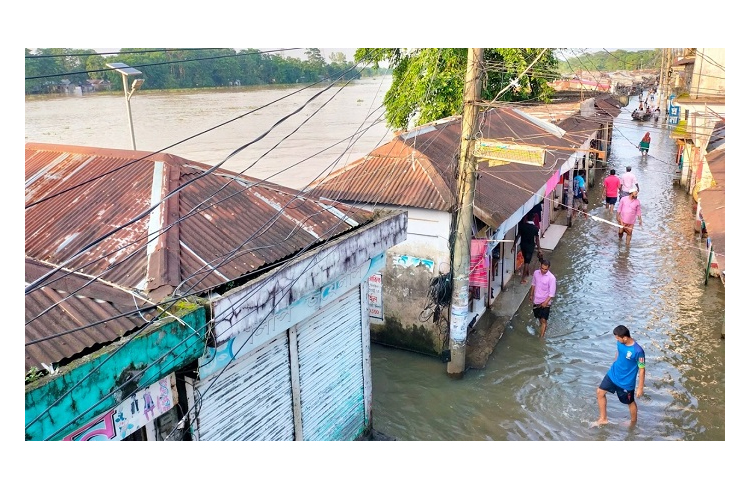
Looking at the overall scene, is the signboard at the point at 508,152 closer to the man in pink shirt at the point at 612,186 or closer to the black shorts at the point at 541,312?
the black shorts at the point at 541,312

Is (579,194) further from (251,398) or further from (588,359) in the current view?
(251,398)

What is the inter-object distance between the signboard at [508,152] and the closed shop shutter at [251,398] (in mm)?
3329

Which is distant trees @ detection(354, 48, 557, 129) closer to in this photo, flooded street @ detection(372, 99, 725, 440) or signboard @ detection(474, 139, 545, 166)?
flooded street @ detection(372, 99, 725, 440)

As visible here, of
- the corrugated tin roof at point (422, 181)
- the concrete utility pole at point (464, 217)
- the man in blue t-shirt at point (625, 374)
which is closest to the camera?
the man in blue t-shirt at point (625, 374)

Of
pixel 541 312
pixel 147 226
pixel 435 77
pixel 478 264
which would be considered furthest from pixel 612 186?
pixel 147 226

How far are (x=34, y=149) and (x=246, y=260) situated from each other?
139 inches

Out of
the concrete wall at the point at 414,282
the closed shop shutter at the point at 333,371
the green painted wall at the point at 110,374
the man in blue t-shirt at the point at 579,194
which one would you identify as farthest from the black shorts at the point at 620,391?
the man in blue t-shirt at the point at 579,194

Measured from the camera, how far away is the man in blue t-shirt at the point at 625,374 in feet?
20.0

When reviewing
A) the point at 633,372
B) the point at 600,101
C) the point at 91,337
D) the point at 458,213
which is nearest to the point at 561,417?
the point at 633,372

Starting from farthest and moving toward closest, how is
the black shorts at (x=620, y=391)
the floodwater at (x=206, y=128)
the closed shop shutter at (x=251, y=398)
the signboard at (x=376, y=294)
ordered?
the floodwater at (x=206, y=128) < the signboard at (x=376, y=294) < the black shorts at (x=620, y=391) < the closed shop shutter at (x=251, y=398)

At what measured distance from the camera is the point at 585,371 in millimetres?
7977

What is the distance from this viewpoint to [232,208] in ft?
17.6

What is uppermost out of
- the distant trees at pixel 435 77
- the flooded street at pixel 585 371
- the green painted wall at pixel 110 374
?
the distant trees at pixel 435 77

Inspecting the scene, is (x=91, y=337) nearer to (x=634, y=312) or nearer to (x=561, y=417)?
(x=561, y=417)
